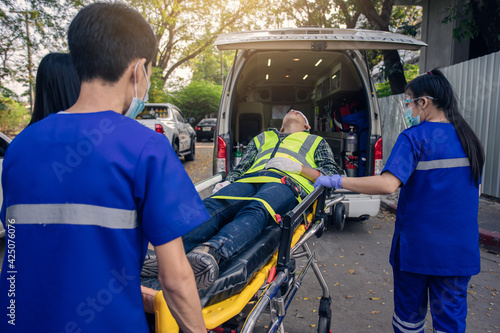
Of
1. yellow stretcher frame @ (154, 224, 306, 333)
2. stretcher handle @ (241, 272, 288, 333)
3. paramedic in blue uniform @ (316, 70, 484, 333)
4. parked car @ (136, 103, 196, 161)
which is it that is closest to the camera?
yellow stretcher frame @ (154, 224, 306, 333)

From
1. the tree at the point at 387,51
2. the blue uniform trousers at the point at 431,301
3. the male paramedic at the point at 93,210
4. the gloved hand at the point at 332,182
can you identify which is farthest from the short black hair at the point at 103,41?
the tree at the point at 387,51

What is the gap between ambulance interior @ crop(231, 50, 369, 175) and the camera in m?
5.46

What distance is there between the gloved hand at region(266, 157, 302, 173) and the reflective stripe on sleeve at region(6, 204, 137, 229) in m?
2.26

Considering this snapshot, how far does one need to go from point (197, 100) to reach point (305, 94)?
23374mm

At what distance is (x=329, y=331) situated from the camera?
2.62 m

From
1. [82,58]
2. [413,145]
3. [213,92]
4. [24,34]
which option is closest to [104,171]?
[82,58]

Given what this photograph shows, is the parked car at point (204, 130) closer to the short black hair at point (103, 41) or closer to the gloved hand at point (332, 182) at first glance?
the gloved hand at point (332, 182)

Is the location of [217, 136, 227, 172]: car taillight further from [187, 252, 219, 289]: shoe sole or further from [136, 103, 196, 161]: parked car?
[136, 103, 196, 161]: parked car

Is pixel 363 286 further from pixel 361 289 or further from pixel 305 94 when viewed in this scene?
pixel 305 94

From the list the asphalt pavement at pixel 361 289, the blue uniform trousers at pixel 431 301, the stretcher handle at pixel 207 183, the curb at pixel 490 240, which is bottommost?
the asphalt pavement at pixel 361 289

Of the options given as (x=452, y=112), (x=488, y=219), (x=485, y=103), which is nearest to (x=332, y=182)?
(x=452, y=112)

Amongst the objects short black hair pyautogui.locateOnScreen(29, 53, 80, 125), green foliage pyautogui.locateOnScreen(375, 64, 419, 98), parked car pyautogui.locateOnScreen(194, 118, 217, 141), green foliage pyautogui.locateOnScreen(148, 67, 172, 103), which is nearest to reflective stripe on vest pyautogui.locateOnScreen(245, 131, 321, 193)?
short black hair pyautogui.locateOnScreen(29, 53, 80, 125)

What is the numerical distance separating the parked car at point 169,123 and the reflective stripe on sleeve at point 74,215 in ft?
28.4

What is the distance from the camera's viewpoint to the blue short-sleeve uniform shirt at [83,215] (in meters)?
0.93
